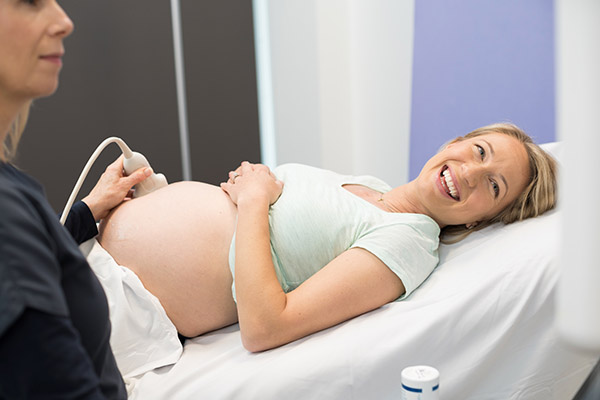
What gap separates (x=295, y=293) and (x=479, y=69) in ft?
4.58

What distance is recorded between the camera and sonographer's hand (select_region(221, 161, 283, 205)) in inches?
54.7

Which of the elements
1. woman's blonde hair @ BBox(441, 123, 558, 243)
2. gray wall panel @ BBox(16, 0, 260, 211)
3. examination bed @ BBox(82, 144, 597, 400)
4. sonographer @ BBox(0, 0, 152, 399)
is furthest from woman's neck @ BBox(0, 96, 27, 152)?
gray wall panel @ BBox(16, 0, 260, 211)

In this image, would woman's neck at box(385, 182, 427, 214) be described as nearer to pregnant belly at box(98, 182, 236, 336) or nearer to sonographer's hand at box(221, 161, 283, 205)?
sonographer's hand at box(221, 161, 283, 205)

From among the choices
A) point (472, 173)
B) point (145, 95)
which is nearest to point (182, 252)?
point (472, 173)

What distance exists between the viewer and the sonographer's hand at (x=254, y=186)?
1.39m

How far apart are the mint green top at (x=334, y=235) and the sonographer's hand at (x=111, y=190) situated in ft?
1.26

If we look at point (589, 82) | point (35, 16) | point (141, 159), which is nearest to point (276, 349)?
point (141, 159)

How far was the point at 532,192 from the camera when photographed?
1513mm

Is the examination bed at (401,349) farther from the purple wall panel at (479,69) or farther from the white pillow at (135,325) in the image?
the purple wall panel at (479,69)

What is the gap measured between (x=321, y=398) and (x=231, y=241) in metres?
0.45

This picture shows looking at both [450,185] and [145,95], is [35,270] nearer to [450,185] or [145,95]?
[450,185]

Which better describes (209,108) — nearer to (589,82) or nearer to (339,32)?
(339,32)

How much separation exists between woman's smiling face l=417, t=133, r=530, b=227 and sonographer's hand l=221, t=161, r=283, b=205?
0.41 metres

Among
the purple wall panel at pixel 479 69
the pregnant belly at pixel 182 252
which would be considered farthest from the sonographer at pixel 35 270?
the purple wall panel at pixel 479 69
